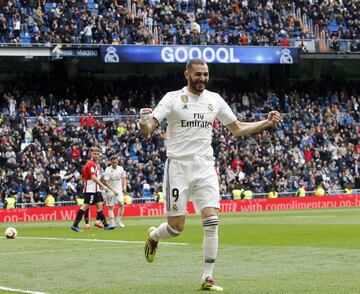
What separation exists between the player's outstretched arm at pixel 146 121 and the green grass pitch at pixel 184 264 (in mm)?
1785

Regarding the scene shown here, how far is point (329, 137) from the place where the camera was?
5241cm

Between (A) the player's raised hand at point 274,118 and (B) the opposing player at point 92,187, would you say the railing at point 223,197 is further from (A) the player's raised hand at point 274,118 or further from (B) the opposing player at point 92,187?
(A) the player's raised hand at point 274,118

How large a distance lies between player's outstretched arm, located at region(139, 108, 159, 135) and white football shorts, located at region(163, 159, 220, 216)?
650 millimetres

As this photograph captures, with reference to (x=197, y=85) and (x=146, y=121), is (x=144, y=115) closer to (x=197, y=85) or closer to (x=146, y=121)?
(x=146, y=121)

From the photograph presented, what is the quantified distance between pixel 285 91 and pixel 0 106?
58.4 ft

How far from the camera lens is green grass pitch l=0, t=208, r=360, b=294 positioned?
437 inches

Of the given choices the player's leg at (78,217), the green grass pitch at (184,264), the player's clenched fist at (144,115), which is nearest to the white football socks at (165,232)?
the green grass pitch at (184,264)

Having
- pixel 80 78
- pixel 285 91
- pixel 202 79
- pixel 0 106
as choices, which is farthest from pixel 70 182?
pixel 202 79

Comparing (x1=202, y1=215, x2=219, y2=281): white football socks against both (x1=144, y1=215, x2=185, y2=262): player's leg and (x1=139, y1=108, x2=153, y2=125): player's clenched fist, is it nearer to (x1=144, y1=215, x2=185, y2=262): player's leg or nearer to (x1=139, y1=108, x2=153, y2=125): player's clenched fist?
(x1=144, y1=215, x2=185, y2=262): player's leg

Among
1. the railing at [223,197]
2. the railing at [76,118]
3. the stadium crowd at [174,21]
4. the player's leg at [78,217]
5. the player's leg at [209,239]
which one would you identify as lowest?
the railing at [223,197]

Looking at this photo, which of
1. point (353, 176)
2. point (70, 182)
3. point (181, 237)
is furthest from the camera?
point (353, 176)

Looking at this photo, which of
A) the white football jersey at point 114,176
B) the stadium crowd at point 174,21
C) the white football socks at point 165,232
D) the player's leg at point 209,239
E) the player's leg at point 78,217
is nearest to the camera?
the player's leg at point 209,239

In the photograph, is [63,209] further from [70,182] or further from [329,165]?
[329,165]

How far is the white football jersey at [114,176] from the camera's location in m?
28.2
